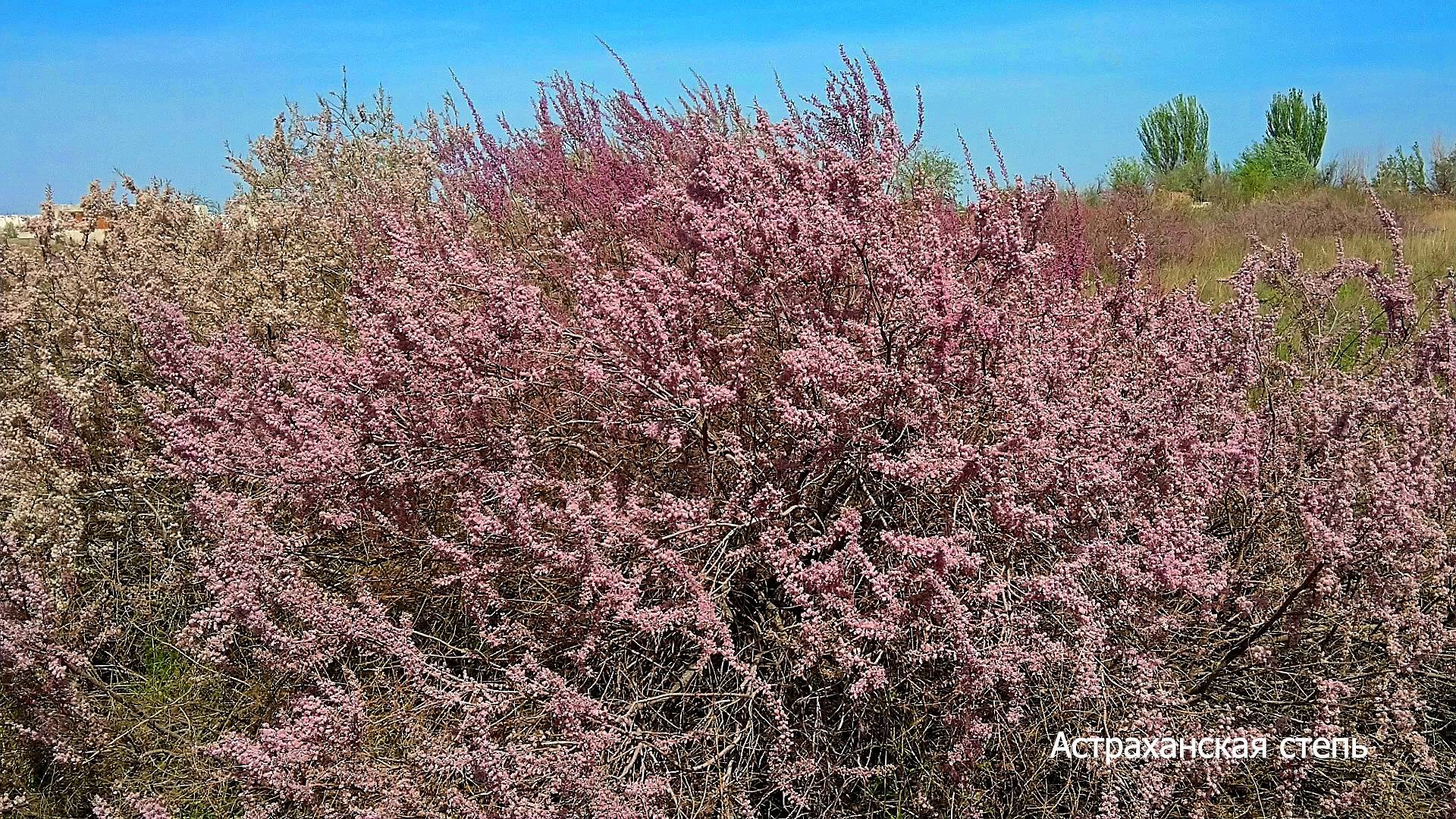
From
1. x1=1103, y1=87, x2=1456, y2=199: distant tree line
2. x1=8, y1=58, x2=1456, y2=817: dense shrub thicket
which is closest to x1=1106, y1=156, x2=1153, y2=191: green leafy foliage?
x1=1103, y1=87, x2=1456, y2=199: distant tree line

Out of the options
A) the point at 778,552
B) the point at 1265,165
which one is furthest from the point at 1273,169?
the point at 778,552

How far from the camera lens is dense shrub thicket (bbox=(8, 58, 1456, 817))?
289 cm

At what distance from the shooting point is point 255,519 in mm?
3361

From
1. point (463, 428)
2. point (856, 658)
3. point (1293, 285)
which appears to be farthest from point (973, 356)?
point (1293, 285)

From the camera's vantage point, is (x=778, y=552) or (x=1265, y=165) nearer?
(x=778, y=552)

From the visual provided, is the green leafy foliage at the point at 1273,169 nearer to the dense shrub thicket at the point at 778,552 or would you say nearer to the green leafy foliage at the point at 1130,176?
the green leafy foliage at the point at 1130,176

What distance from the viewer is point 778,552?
2863mm

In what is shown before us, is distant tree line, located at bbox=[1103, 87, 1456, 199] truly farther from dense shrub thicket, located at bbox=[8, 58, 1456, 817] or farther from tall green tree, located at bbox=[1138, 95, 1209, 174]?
dense shrub thicket, located at bbox=[8, 58, 1456, 817]

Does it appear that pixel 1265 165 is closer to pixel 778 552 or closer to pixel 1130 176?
pixel 1130 176

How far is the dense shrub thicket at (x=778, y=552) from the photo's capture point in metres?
2.89

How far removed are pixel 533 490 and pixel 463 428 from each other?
0.32 metres

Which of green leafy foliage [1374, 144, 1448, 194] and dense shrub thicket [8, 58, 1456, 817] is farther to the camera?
green leafy foliage [1374, 144, 1448, 194]

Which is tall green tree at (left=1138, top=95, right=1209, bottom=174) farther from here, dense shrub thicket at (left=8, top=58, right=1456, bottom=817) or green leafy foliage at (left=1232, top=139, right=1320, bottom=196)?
dense shrub thicket at (left=8, top=58, right=1456, bottom=817)

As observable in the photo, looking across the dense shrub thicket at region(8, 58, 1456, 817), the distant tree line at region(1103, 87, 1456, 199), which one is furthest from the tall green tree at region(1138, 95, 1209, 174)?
the dense shrub thicket at region(8, 58, 1456, 817)
